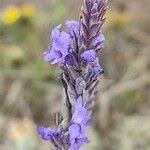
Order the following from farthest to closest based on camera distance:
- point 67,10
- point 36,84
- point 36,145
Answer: point 67,10
point 36,84
point 36,145

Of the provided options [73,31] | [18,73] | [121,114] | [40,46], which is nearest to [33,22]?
[40,46]

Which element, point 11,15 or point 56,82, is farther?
point 11,15

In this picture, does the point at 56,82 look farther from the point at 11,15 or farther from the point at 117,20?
the point at 117,20

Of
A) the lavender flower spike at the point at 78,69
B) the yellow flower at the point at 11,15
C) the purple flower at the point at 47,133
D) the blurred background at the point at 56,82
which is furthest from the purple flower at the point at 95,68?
the yellow flower at the point at 11,15

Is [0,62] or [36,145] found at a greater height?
[0,62]

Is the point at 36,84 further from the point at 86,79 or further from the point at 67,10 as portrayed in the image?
the point at 86,79

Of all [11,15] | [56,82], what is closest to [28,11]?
[11,15]
